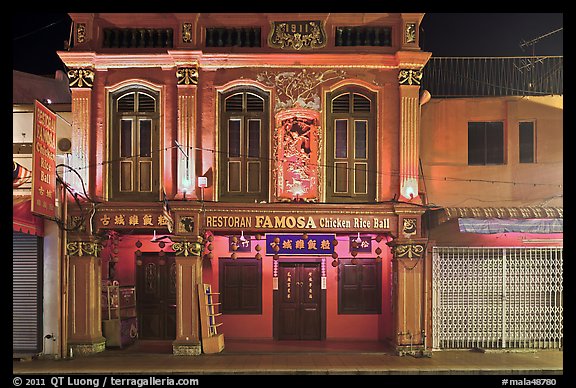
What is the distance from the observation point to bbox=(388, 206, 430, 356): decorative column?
1694cm

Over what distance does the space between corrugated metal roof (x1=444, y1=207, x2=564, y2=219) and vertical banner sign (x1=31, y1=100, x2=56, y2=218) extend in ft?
34.5

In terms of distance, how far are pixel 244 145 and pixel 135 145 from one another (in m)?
3.08

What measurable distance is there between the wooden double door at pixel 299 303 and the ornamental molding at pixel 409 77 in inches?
246

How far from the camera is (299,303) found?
1955cm

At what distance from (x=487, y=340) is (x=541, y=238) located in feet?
10.8

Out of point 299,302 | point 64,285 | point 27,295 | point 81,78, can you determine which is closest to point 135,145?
point 81,78

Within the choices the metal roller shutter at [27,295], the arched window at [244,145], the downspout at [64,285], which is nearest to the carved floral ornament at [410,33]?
the arched window at [244,145]

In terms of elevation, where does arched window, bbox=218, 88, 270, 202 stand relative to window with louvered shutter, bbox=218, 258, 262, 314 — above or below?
above

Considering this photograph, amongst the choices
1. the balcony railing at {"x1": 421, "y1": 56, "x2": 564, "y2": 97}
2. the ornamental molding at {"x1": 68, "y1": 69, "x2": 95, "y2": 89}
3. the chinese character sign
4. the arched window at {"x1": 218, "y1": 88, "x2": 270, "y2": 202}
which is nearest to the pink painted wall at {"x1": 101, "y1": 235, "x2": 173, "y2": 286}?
the arched window at {"x1": 218, "y1": 88, "x2": 270, "y2": 202}

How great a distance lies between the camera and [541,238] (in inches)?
706

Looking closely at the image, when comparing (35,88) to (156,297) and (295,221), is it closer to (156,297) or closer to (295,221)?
(156,297)

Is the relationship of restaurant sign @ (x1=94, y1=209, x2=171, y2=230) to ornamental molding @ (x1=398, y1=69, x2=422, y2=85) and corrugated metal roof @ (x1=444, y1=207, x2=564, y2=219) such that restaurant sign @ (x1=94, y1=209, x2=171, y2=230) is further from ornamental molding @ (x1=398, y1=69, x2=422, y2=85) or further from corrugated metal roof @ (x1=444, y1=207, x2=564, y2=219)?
corrugated metal roof @ (x1=444, y1=207, x2=564, y2=219)

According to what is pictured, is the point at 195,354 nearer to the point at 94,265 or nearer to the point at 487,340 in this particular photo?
the point at 94,265

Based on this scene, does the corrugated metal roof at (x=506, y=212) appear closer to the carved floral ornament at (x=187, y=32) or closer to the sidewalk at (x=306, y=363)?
the sidewalk at (x=306, y=363)
